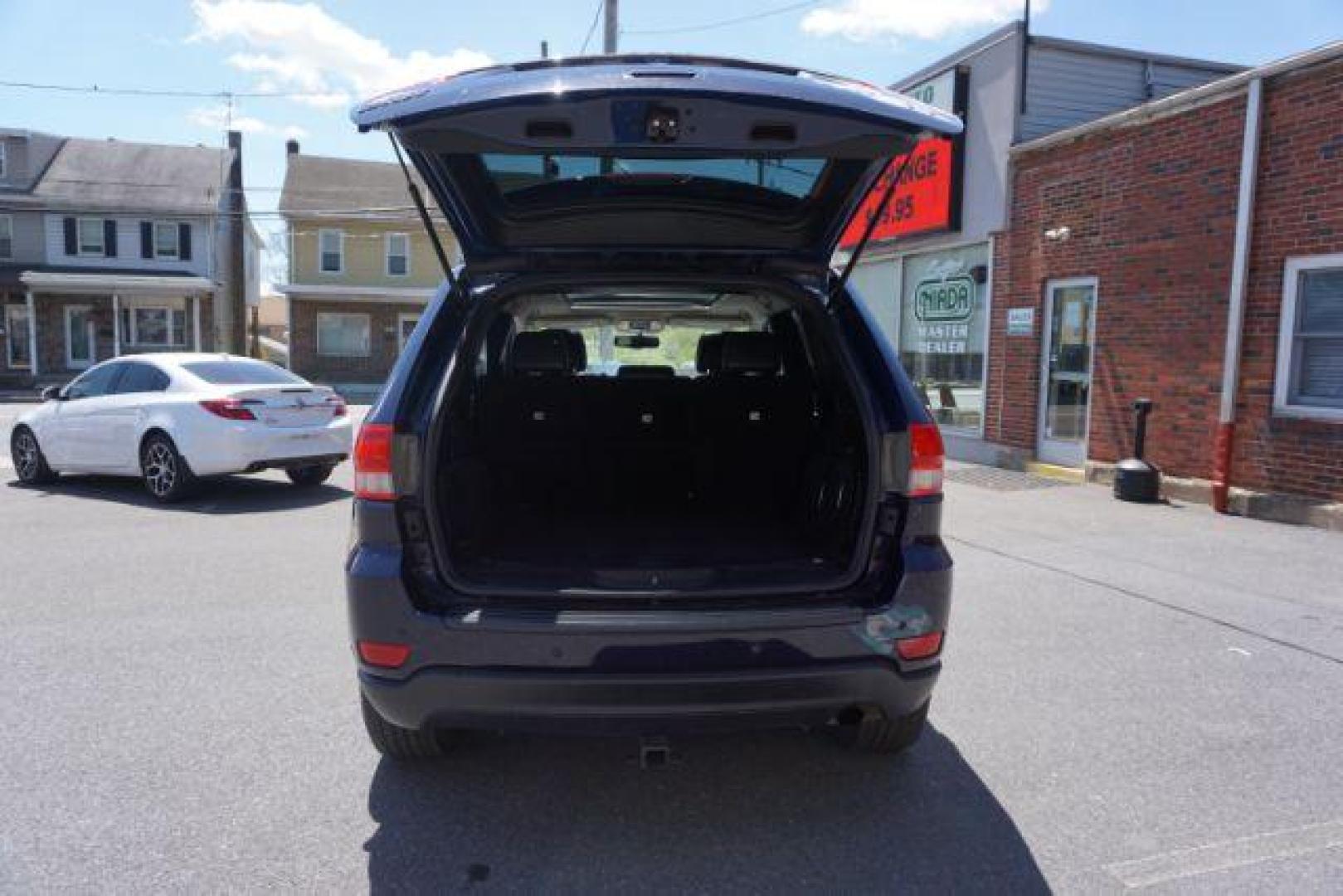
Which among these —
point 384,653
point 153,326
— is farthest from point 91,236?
point 384,653

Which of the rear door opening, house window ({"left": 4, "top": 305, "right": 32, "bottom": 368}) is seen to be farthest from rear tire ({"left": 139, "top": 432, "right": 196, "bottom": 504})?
house window ({"left": 4, "top": 305, "right": 32, "bottom": 368})

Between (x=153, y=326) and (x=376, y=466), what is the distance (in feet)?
106

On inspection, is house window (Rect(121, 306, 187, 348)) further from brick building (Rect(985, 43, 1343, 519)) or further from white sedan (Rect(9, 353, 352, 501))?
brick building (Rect(985, 43, 1343, 519))

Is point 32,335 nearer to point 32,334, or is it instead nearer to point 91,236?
point 32,334

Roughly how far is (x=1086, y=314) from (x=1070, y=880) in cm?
912

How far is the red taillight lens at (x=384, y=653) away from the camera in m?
2.65

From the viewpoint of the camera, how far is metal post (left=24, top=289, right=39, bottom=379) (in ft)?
94.5

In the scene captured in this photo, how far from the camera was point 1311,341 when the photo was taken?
8.20 m

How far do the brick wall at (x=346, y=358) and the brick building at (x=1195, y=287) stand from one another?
79.5 ft

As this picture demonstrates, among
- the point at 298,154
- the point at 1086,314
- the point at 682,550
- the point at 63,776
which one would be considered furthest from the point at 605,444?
the point at 298,154

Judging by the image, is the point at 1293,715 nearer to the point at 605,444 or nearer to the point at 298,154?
the point at 605,444

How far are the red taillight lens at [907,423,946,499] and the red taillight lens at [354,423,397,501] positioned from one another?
1536mm

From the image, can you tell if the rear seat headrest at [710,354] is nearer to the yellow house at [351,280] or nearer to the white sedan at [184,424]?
the white sedan at [184,424]

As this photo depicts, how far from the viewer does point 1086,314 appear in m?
10.7
